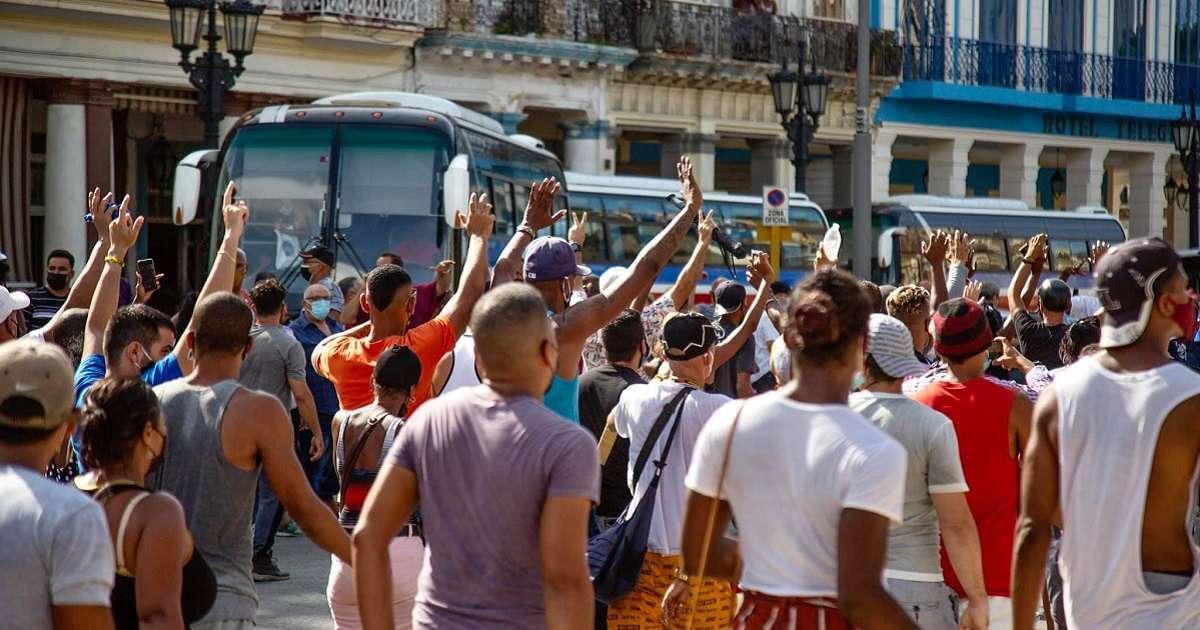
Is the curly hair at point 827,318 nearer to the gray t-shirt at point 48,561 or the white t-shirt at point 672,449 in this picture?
the gray t-shirt at point 48,561

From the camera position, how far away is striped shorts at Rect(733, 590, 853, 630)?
13.7 feet

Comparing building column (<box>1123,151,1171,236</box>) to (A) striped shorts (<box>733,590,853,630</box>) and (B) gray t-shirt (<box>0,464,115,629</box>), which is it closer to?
(A) striped shorts (<box>733,590,853,630</box>)

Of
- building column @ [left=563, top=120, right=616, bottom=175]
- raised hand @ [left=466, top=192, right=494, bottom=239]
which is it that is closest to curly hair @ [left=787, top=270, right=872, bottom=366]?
raised hand @ [left=466, top=192, right=494, bottom=239]

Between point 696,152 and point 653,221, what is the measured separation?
294 inches

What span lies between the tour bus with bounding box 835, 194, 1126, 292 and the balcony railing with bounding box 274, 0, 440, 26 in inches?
330

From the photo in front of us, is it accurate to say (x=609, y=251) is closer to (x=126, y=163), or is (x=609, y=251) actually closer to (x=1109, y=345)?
(x=126, y=163)

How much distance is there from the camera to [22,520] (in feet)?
12.7

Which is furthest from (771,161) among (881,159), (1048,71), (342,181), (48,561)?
(48,561)

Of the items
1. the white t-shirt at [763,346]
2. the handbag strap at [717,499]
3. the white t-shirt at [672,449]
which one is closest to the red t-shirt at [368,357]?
the white t-shirt at [672,449]

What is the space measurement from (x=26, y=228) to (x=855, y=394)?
21.4m

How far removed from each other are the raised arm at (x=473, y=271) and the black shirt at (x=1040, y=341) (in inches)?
178

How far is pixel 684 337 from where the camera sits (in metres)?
6.71

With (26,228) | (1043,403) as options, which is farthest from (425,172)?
(1043,403)

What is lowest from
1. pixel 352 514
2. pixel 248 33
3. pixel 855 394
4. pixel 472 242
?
pixel 352 514
